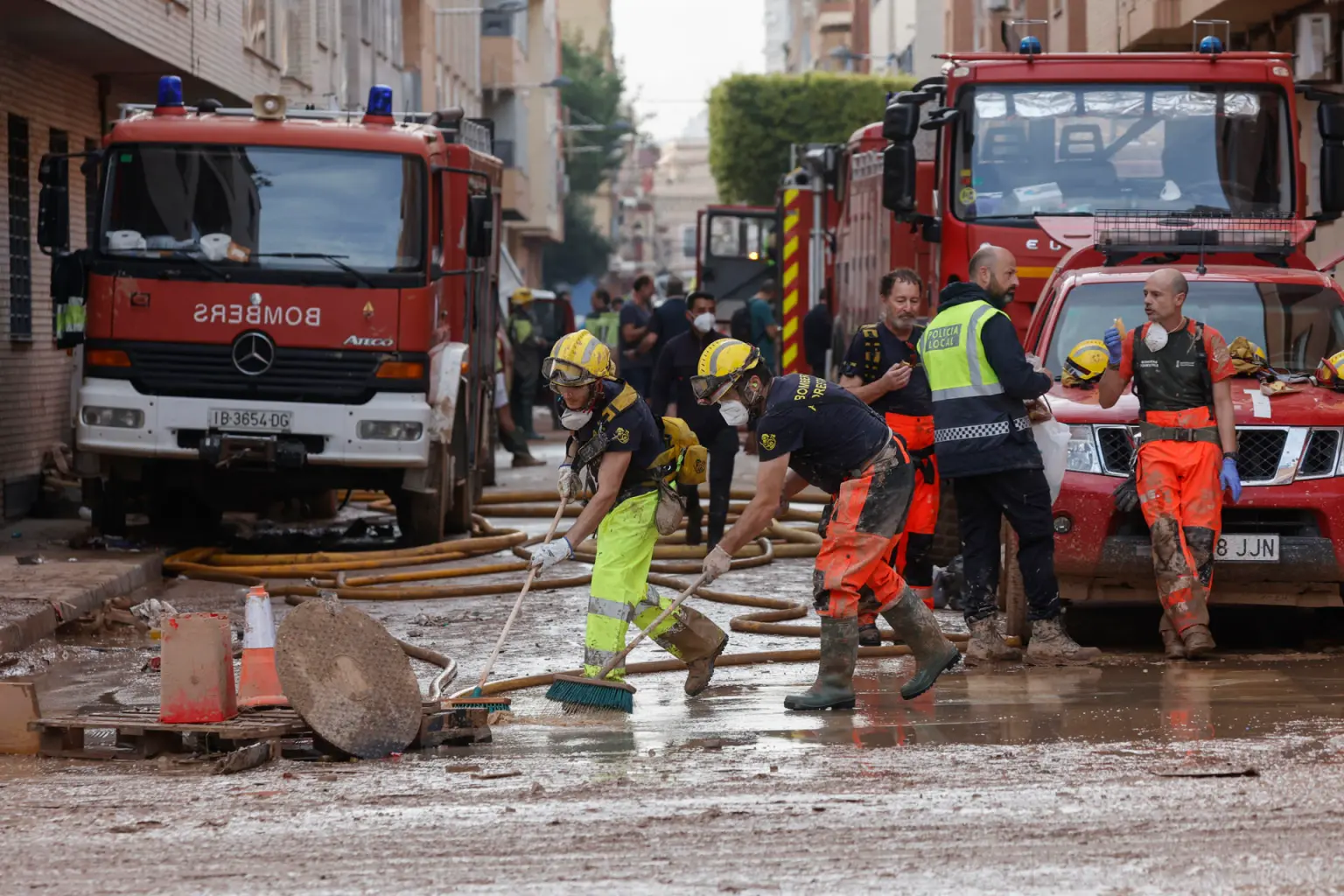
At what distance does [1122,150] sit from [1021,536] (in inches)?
201

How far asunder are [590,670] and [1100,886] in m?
3.70

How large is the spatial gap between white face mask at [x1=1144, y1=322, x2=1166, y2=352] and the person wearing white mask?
4662 mm

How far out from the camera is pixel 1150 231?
12328 mm

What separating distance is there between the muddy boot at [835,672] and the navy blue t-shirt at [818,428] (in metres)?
0.59

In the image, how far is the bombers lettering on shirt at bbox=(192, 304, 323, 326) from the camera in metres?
14.2

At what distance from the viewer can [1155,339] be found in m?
9.89

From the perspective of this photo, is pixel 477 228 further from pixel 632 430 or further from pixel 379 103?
pixel 632 430

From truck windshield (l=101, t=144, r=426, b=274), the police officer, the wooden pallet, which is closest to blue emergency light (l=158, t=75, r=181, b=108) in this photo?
truck windshield (l=101, t=144, r=426, b=274)

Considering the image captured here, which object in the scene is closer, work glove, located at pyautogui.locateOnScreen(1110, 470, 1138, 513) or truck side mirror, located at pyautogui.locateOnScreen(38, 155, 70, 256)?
work glove, located at pyautogui.locateOnScreen(1110, 470, 1138, 513)

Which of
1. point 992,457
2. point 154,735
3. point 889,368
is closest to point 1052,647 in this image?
point 992,457

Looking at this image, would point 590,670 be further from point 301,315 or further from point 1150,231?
point 301,315

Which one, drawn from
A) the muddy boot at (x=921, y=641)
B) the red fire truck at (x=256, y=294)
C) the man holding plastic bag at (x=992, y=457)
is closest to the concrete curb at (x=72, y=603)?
the red fire truck at (x=256, y=294)

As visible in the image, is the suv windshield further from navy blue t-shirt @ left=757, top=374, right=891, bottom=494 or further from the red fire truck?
the red fire truck

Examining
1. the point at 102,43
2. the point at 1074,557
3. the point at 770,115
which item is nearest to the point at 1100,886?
the point at 1074,557
